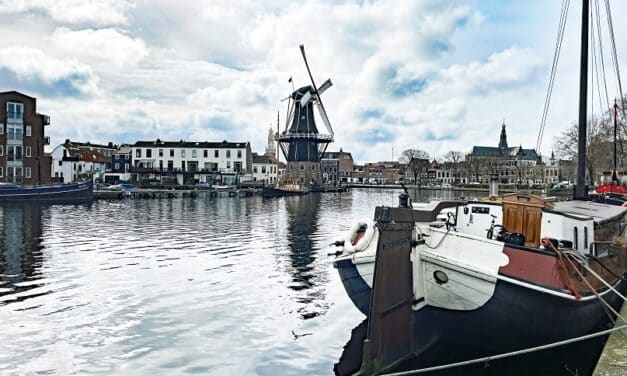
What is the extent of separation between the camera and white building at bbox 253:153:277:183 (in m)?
145

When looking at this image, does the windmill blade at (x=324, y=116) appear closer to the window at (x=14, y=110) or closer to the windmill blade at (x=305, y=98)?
the windmill blade at (x=305, y=98)

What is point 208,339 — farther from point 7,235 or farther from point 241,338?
point 7,235

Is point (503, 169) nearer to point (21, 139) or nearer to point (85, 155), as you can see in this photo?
point (85, 155)

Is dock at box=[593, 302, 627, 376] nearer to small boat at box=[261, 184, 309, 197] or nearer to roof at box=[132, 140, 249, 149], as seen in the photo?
small boat at box=[261, 184, 309, 197]

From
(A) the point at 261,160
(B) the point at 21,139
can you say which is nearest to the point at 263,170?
(A) the point at 261,160

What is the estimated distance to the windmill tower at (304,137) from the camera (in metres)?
117

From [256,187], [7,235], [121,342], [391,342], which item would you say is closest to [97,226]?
[7,235]

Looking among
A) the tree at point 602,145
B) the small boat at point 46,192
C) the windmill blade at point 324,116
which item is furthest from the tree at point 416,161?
the small boat at point 46,192

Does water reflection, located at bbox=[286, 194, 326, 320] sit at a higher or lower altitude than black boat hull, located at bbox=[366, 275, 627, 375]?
lower

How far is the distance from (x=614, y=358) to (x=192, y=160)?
117849mm

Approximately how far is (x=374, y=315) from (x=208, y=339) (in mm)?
5878

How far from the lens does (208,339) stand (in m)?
14.2

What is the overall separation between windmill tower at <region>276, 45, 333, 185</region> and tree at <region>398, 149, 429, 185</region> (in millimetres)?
55305

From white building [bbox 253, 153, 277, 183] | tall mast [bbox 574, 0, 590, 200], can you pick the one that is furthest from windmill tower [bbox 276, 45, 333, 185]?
tall mast [bbox 574, 0, 590, 200]
